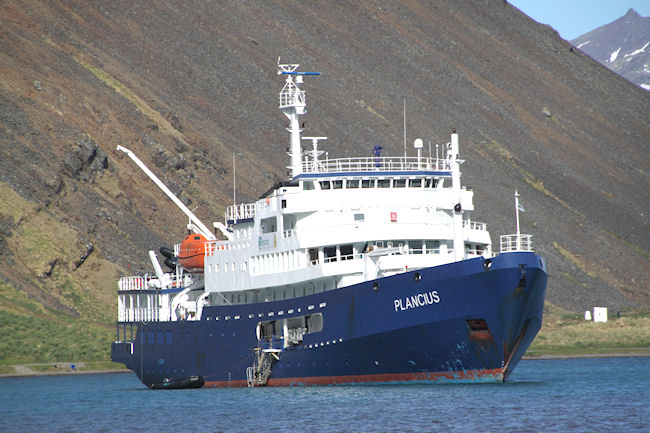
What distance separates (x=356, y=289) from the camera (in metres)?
45.7

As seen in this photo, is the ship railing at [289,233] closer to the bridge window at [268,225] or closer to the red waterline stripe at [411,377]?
the bridge window at [268,225]

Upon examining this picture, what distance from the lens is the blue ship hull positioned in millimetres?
43125

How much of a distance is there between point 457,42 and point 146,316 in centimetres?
11244

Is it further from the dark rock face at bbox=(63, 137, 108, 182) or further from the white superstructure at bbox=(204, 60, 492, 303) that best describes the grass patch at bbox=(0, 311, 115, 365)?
the white superstructure at bbox=(204, 60, 492, 303)

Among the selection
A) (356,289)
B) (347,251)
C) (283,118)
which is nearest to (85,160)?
(283,118)

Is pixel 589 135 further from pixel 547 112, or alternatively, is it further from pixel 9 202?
pixel 9 202

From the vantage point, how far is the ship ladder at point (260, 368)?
5109 centimetres

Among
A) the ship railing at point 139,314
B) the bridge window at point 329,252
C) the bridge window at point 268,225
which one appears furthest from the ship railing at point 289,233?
the ship railing at point 139,314

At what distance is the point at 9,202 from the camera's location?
90.6 metres

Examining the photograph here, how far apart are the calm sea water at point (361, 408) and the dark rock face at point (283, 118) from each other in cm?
3707

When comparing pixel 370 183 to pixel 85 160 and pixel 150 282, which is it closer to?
pixel 150 282

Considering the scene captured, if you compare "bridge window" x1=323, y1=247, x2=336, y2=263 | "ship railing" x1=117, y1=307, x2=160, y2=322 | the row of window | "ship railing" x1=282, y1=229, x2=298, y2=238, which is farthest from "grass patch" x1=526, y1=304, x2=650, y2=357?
"bridge window" x1=323, y1=247, x2=336, y2=263

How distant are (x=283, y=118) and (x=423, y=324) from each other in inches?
3321

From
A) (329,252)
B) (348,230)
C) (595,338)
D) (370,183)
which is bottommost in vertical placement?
(595,338)
